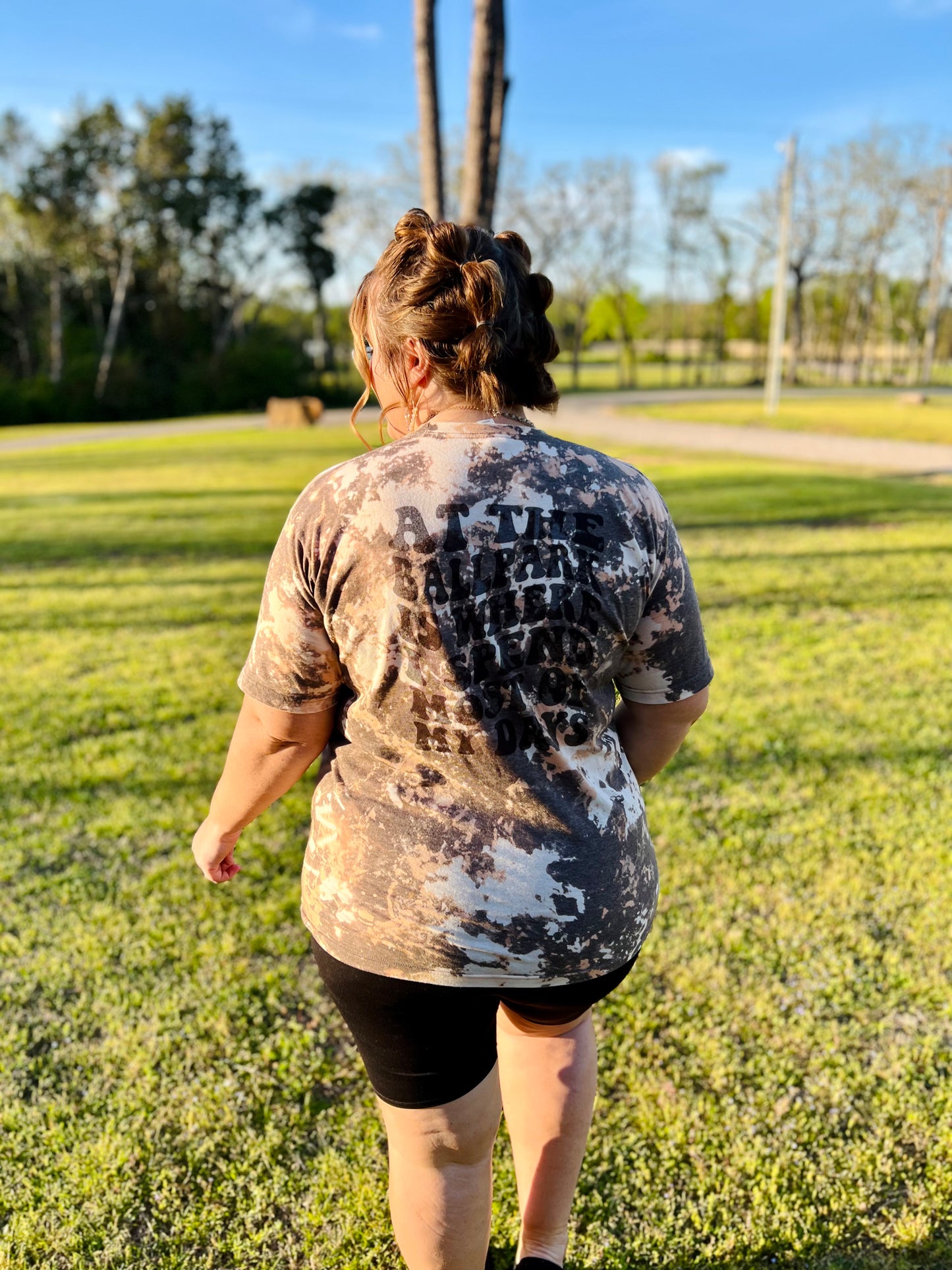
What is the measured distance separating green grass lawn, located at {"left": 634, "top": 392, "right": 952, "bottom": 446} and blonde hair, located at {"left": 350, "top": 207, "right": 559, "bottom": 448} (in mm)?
17490

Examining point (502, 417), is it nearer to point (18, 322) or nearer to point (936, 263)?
point (18, 322)

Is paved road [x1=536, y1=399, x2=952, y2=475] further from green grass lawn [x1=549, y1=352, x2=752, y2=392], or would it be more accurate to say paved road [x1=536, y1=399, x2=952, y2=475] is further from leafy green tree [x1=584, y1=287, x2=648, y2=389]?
leafy green tree [x1=584, y1=287, x2=648, y2=389]

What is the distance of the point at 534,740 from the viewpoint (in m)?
1.20

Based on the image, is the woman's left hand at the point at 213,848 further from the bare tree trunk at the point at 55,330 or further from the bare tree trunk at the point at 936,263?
the bare tree trunk at the point at 936,263

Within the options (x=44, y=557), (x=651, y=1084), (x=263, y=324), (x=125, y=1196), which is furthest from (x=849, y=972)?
(x=263, y=324)

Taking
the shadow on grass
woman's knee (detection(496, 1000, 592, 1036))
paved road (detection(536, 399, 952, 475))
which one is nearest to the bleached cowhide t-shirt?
woman's knee (detection(496, 1000, 592, 1036))

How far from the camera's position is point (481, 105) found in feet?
24.2

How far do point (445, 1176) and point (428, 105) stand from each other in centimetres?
873

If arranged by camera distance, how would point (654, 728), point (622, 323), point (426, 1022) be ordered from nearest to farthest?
point (426, 1022) → point (654, 728) → point (622, 323)

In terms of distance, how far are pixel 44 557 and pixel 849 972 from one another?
799 centimetres

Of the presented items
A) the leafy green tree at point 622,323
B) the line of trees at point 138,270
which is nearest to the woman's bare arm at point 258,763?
the line of trees at point 138,270

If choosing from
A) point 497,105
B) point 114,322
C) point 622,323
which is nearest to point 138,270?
point 114,322

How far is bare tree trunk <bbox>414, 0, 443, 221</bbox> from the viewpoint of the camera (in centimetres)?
773

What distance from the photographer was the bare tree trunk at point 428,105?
7727mm
